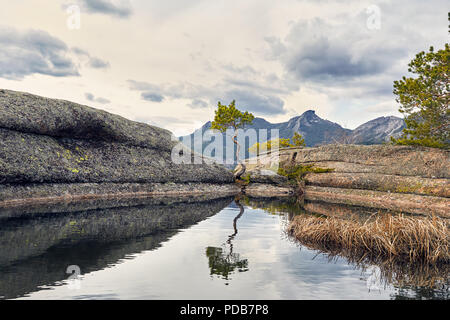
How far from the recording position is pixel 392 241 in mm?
12625

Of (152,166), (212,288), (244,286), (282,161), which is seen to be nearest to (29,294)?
(212,288)

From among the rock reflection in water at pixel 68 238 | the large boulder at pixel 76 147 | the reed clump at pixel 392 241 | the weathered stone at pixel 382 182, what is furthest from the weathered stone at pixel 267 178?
the reed clump at pixel 392 241

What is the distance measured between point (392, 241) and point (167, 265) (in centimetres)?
859

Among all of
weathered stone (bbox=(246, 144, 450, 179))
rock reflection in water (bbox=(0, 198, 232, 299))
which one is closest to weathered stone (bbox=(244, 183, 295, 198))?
weathered stone (bbox=(246, 144, 450, 179))

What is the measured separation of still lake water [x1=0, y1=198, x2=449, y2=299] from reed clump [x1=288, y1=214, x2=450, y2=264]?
5.17 feet

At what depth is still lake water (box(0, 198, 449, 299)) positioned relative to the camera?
327 inches

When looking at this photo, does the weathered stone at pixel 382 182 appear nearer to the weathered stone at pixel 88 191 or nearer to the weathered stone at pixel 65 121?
the weathered stone at pixel 88 191

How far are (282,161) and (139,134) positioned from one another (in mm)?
24955

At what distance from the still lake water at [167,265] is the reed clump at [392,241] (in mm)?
1575

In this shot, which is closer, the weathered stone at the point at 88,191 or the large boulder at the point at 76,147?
the weathered stone at the point at 88,191

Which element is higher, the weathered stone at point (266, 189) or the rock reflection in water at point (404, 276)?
the weathered stone at point (266, 189)

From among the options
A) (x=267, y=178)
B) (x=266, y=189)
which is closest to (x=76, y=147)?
(x=266, y=189)

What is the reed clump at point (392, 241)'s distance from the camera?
12000 millimetres
